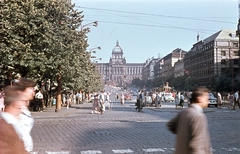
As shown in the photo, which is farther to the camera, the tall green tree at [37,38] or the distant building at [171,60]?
the distant building at [171,60]

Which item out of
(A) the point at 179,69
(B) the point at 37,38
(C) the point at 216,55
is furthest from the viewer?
(A) the point at 179,69

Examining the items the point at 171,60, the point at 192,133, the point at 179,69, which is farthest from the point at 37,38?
the point at 171,60

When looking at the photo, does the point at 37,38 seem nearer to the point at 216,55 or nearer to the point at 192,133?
the point at 192,133

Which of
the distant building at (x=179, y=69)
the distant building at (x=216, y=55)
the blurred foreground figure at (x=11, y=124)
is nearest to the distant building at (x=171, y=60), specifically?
the distant building at (x=179, y=69)

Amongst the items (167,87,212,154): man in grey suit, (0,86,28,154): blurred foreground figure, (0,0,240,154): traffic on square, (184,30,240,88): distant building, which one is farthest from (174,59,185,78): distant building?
(0,86,28,154): blurred foreground figure

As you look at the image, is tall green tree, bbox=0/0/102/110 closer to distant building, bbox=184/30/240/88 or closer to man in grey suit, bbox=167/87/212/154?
man in grey suit, bbox=167/87/212/154

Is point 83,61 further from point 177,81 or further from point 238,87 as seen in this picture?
point 177,81

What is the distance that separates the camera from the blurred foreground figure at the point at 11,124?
12.2 ft

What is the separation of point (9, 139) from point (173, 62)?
159 metres

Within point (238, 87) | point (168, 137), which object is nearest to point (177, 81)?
point (238, 87)

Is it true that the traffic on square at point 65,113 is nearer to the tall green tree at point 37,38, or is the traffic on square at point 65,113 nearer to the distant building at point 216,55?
the tall green tree at point 37,38

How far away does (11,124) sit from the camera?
3932mm

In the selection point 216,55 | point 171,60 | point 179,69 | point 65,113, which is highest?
point 171,60

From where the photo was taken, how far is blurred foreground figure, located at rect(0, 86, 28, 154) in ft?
12.2
